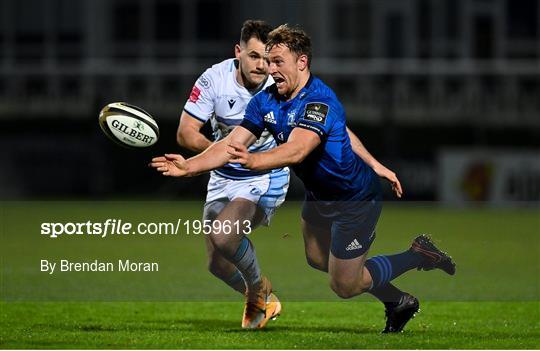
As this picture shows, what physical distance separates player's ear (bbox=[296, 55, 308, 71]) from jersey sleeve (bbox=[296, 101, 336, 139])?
0.88ft

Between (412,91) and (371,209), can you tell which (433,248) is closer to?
(371,209)

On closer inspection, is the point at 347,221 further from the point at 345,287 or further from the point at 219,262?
the point at 219,262

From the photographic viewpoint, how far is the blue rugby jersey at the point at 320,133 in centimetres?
880

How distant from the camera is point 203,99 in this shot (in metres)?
10.2

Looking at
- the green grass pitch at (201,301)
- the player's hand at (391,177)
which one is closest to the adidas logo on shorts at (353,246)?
the player's hand at (391,177)

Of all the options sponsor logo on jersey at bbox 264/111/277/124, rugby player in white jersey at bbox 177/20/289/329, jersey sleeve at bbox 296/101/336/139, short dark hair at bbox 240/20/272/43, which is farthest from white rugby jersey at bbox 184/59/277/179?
jersey sleeve at bbox 296/101/336/139

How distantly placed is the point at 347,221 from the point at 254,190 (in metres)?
1.21

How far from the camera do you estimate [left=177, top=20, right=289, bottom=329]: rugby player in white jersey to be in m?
9.98

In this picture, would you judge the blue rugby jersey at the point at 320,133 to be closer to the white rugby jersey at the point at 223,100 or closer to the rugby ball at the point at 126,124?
A: the rugby ball at the point at 126,124

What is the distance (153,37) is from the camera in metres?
36.9

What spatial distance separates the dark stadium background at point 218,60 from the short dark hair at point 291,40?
22009mm

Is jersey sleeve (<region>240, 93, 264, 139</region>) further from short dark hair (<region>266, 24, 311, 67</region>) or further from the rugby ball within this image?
the rugby ball

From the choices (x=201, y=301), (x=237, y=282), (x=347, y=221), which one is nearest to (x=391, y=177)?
(x=347, y=221)

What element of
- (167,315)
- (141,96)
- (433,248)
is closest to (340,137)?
(433,248)
